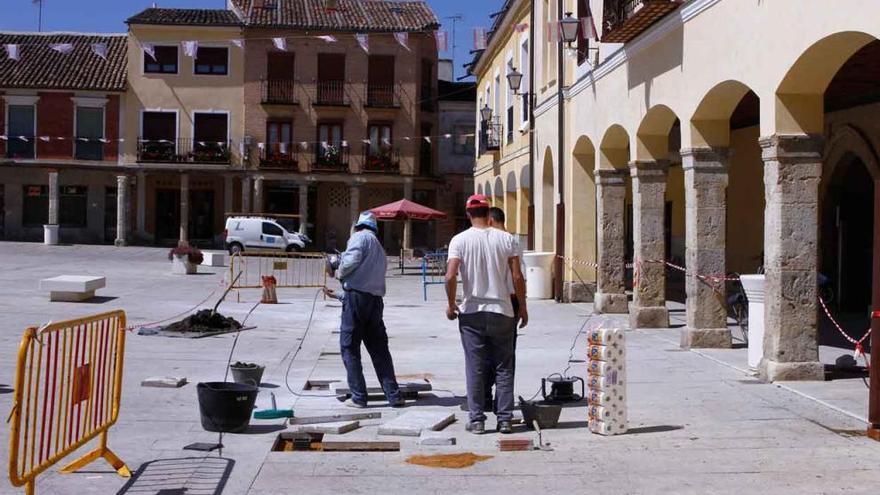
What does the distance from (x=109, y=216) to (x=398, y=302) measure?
2960 cm

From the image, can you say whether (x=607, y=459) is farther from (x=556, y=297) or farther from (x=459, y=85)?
(x=459, y=85)

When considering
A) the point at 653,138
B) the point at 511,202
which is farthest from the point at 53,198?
the point at 653,138

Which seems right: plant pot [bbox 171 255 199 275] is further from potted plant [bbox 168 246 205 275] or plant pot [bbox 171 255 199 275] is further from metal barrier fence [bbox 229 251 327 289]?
metal barrier fence [bbox 229 251 327 289]

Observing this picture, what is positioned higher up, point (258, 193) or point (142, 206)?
Answer: point (258, 193)

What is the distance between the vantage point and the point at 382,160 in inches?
1865

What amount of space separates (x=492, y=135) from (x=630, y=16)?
1801 centimetres

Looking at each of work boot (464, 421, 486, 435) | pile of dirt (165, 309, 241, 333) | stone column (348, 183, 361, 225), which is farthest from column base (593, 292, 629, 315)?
stone column (348, 183, 361, 225)

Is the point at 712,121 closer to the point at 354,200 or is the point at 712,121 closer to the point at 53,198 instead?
the point at 354,200

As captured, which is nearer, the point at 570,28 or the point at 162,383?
the point at 162,383

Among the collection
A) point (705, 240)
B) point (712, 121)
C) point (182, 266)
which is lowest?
point (182, 266)

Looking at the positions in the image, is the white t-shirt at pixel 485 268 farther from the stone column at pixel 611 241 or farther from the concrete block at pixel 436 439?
the stone column at pixel 611 241

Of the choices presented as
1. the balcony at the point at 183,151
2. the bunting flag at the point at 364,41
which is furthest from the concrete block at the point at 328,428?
the balcony at the point at 183,151

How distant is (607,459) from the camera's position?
6.80 meters

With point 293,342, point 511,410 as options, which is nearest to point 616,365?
point 511,410
